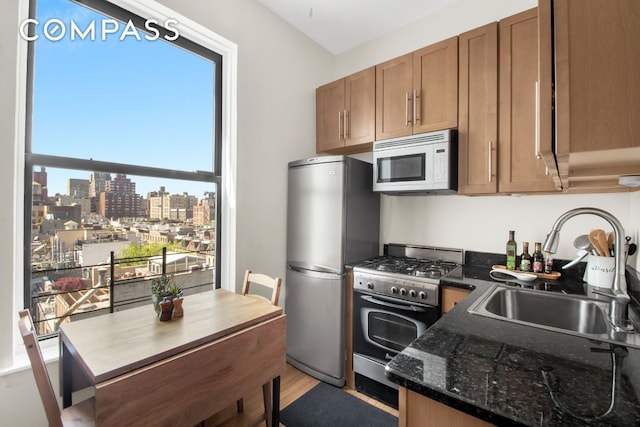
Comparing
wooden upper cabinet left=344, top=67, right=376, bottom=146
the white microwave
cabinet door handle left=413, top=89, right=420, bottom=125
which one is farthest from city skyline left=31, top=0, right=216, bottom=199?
cabinet door handle left=413, top=89, right=420, bottom=125

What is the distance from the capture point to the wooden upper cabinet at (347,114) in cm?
246

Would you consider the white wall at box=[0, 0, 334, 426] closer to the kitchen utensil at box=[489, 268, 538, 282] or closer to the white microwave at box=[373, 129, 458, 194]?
the white microwave at box=[373, 129, 458, 194]

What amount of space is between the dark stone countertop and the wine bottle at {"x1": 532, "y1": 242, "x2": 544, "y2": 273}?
109cm

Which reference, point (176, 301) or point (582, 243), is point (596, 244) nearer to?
point (582, 243)

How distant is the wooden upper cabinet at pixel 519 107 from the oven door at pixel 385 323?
97cm

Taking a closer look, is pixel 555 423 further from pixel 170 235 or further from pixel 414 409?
pixel 170 235

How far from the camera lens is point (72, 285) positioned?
165 cm

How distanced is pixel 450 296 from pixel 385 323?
511 mm

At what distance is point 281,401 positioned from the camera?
6.61ft

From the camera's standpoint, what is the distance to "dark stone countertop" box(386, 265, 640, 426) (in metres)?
0.57

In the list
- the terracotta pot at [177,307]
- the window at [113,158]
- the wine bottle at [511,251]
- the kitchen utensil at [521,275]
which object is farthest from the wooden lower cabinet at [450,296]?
the window at [113,158]

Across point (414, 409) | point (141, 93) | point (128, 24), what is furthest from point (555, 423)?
point (128, 24)

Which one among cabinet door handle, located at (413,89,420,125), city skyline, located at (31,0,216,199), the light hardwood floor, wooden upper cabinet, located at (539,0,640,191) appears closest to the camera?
wooden upper cabinet, located at (539,0,640,191)

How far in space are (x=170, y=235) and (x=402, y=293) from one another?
169 cm
